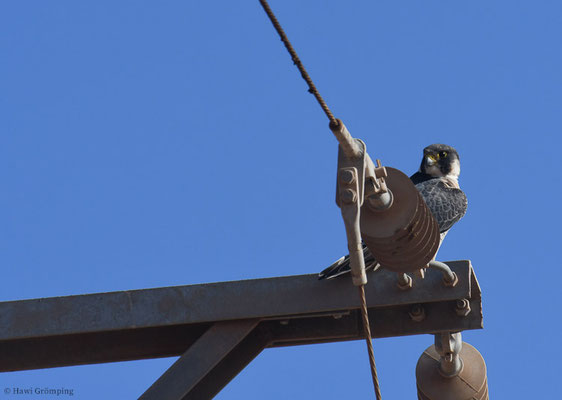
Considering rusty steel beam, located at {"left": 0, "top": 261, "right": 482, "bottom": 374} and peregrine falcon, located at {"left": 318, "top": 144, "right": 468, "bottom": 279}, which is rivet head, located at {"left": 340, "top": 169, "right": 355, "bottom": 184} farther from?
peregrine falcon, located at {"left": 318, "top": 144, "right": 468, "bottom": 279}

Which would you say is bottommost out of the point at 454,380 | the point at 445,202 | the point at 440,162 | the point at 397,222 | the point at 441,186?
the point at 397,222

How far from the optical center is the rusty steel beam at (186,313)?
4.10 meters

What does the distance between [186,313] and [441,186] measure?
4072 millimetres

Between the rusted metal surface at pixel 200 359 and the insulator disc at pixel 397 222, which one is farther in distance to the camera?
the rusted metal surface at pixel 200 359

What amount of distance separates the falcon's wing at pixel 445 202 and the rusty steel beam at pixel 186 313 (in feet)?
9.81

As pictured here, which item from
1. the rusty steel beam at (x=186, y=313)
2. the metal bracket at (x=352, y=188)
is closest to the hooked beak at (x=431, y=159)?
the rusty steel beam at (x=186, y=313)

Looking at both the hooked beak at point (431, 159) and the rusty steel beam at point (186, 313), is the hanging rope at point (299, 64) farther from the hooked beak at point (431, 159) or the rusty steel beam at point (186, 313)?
the hooked beak at point (431, 159)

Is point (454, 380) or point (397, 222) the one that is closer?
point (397, 222)

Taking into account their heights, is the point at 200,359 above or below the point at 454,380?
below

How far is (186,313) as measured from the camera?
4.12 m

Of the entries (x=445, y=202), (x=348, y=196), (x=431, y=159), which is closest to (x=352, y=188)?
(x=348, y=196)

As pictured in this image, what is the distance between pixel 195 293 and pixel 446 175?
4781 millimetres

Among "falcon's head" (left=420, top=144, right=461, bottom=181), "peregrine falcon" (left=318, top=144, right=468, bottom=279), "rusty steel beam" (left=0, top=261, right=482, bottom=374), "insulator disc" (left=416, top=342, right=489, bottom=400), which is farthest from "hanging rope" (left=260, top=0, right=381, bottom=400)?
"falcon's head" (left=420, top=144, right=461, bottom=181)

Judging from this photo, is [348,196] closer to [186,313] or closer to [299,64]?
[299,64]
